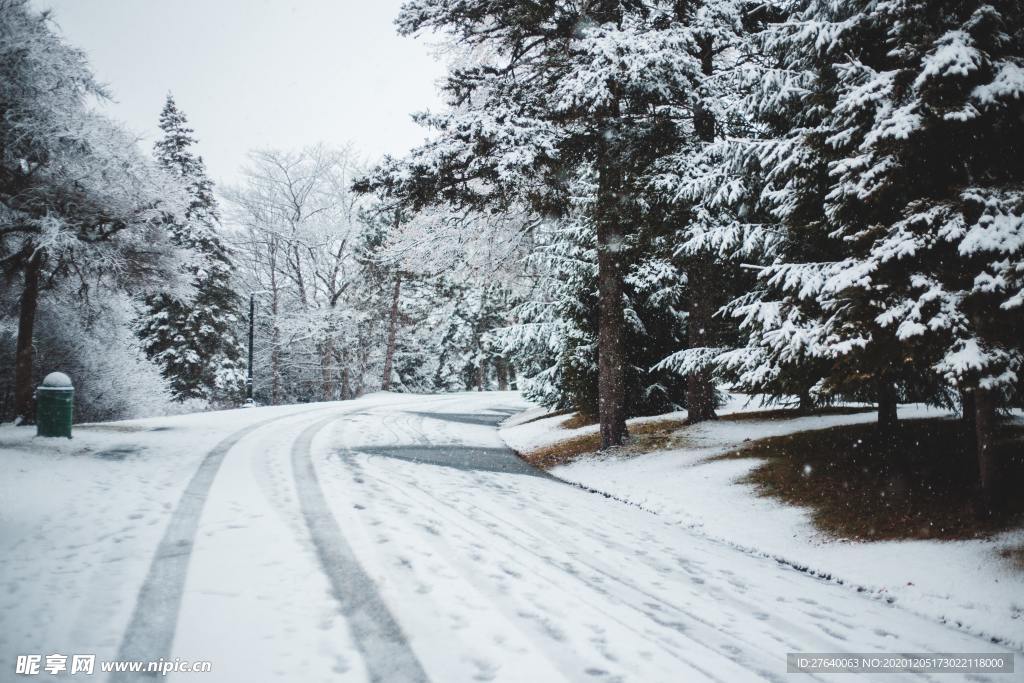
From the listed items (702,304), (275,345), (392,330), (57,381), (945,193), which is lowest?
(57,381)

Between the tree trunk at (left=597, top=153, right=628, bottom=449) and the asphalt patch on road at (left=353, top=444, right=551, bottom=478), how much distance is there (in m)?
1.83

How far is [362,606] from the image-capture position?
3783mm

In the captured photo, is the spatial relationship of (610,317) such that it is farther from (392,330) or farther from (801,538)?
(392,330)

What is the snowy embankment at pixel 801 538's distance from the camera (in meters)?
4.49

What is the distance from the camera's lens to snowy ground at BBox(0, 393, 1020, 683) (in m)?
3.25

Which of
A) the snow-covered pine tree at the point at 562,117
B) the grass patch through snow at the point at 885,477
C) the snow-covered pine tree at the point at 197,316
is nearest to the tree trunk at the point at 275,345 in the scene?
the snow-covered pine tree at the point at 197,316

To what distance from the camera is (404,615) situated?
369 centimetres

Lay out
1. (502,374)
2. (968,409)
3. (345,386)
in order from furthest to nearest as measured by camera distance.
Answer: (502,374), (345,386), (968,409)

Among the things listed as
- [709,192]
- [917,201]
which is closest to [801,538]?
[917,201]

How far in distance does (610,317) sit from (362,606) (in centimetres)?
813

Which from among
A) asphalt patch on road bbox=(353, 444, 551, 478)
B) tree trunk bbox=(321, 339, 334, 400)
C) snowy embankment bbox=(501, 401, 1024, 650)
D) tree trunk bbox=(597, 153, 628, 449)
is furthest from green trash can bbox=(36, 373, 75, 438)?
tree trunk bbox=(321, 339, 334, 400)

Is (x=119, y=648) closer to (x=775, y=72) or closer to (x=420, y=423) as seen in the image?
(x=775, y=72)

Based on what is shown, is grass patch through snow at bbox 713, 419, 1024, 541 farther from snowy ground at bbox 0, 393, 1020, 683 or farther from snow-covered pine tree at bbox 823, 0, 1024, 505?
snowy ground at bbox 0, 393, 1020, 683

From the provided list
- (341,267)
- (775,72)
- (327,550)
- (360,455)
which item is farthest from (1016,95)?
(341,267)
